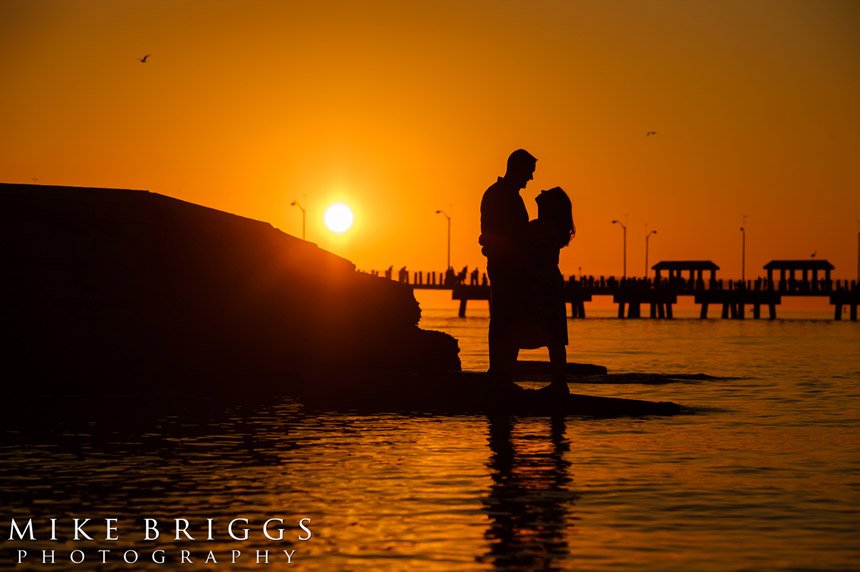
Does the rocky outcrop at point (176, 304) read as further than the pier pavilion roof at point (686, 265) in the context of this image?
No

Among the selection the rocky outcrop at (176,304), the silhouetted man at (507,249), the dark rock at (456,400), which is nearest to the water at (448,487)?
the dark rock at (456,400)

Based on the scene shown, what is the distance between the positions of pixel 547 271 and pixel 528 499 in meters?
6.27

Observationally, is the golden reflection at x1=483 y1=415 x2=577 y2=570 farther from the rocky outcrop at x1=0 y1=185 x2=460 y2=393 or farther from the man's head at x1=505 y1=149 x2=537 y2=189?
the rocky outcrop at x1=0 y1=185 x2=460 y2=393

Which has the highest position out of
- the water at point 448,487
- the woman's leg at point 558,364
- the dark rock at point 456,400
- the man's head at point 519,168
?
the man's head at point 519,168

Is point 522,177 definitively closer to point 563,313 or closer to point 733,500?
point 563,313

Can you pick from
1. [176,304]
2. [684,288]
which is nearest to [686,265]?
[684,288]

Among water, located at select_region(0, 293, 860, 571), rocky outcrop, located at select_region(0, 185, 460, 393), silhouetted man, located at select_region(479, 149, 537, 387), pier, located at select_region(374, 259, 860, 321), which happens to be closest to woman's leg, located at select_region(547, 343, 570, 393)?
silhouetted man, located at select_region(479, 149, 537, 387)

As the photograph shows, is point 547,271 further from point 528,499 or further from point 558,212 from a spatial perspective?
point 528,499

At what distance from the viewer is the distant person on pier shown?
15.5 metres

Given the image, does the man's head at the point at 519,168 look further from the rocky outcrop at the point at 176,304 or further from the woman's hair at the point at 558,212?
the rocky outcrop at the point at 176,304

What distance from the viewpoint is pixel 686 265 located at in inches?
5527

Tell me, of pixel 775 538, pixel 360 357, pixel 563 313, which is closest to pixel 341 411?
pixel 563 313

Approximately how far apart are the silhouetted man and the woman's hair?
0.23 metres

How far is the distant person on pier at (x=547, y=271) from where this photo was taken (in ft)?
50.8
